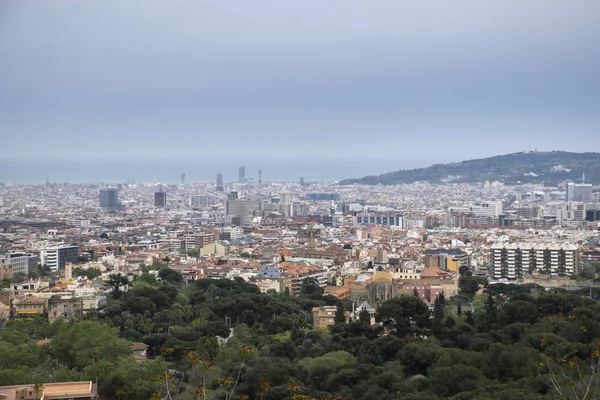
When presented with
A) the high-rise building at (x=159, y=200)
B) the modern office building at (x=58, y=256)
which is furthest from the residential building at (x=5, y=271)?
the high-rise building at (x=159, y=200)

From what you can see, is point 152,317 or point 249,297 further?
point 249,297

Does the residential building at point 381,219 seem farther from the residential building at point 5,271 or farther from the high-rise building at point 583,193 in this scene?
the residential building at point 5,271

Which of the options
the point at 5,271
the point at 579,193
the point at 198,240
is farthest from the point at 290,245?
the point at 579,193

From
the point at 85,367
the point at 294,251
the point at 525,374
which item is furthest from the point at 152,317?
the point at 294,251

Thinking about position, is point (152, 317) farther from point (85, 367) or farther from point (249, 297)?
point (85, 367)

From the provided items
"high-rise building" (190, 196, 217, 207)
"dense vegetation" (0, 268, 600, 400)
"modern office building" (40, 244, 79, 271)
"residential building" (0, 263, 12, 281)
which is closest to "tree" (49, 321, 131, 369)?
"dense vegetation" (0, 268, 600, 400)

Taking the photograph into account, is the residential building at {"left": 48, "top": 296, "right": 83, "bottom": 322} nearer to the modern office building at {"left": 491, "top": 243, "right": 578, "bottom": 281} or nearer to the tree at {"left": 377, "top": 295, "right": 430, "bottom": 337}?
the tree at {"left": 377, "top": 295, "right": 430, "bottom": 337}
